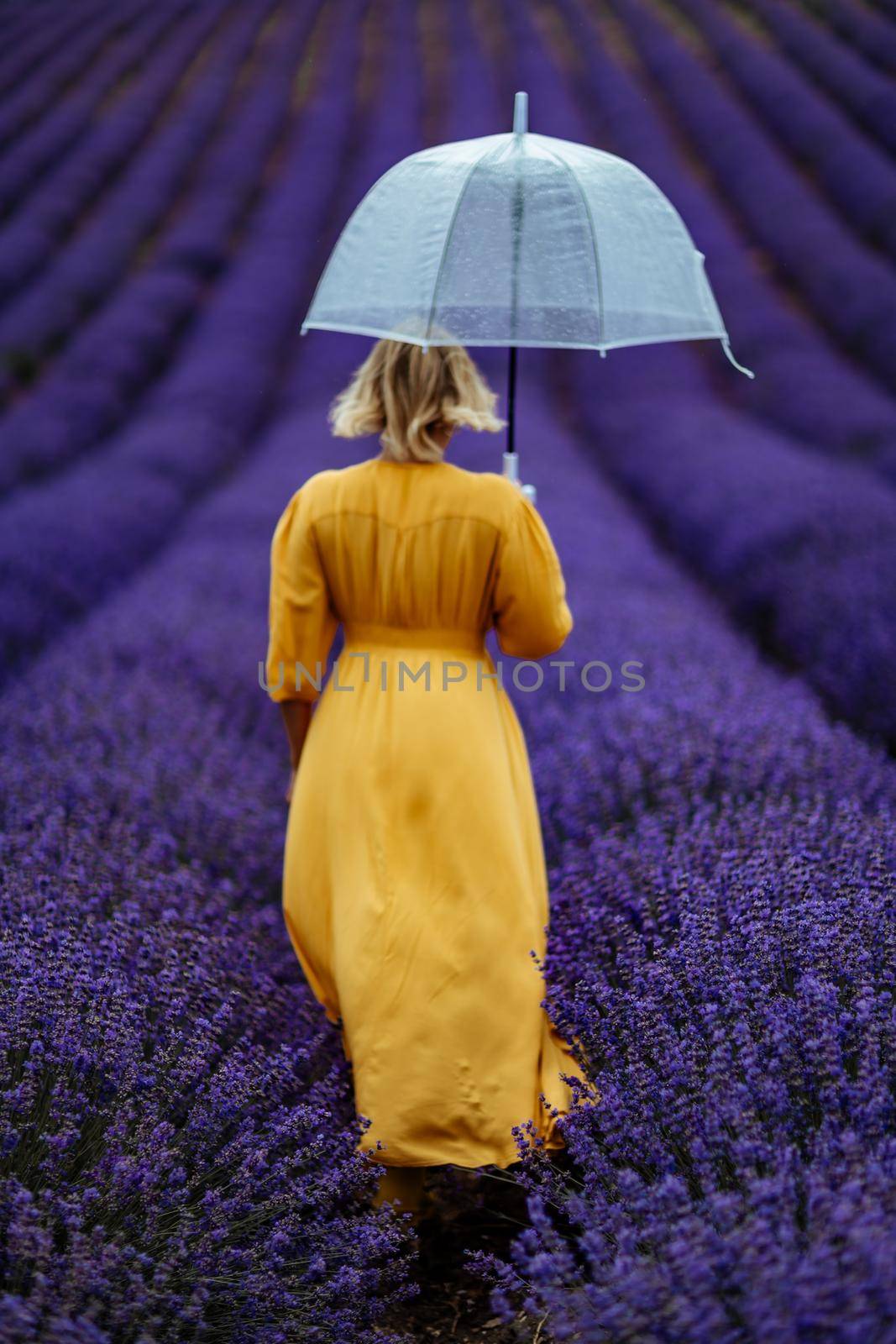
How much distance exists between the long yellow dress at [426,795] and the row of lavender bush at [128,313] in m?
5.82

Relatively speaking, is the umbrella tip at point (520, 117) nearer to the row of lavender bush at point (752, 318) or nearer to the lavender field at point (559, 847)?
the lavender field at point (559, 847)

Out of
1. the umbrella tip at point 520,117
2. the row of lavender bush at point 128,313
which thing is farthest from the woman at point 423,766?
the row of lavender bush at point 128,313

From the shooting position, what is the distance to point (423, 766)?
1.96 meters

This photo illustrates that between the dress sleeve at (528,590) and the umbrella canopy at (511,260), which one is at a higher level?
the umbrella canopy at (511,260)

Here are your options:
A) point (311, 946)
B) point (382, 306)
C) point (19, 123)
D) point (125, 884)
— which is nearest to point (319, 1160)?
point (311, 946)

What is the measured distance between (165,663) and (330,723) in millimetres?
1833

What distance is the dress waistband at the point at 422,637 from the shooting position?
1983mm

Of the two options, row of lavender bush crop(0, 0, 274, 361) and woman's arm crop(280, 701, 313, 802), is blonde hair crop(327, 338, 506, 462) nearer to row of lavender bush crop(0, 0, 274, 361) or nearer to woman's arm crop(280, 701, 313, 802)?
woman's arm crop(280, 701, 313, 802)

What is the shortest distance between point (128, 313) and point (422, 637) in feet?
30.4

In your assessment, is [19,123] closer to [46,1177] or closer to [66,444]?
[66,444]

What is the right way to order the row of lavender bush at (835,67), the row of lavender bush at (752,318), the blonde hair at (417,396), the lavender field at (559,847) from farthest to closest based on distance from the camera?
the row of lavender bush at (835,67)
the row of lavender bush at (752,318)
the blonde hair at (417,396)
the lavender field at (559,847)

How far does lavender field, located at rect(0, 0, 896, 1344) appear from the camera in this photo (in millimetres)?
1280

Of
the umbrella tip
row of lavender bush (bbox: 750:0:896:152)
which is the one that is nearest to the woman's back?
the umbrella tip

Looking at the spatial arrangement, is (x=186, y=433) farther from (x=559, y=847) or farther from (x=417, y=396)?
(x=417, y=396)
